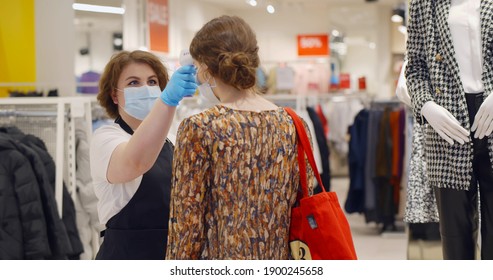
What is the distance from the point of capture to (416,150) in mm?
3480

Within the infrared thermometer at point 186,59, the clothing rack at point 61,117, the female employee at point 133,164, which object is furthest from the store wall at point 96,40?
the infrared thermometer at point 186,59

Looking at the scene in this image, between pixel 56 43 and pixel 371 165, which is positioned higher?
pixel 56 43

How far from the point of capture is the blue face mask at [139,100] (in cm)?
274

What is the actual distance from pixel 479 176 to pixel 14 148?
97.1 inches

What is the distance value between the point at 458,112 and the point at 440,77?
0.12 meters

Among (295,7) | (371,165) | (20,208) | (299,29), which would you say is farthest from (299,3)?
(20,208)

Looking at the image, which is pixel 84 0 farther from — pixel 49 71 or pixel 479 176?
pixel 479 176

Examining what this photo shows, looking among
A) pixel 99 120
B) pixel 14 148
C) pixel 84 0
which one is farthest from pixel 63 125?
pixel 84 0

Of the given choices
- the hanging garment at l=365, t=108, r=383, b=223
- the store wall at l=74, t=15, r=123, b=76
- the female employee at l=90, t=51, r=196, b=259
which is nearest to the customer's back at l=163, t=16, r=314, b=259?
the female employee at l=90, t=51, r=196, b=259

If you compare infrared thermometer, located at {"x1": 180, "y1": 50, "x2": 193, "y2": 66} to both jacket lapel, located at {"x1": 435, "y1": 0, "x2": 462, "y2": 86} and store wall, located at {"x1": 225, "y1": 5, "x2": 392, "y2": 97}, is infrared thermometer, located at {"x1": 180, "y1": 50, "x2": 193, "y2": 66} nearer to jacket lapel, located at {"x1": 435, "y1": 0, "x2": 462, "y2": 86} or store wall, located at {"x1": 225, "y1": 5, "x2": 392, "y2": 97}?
jacket lapel, located at {"x1": 435, "y1": 0, "x2": 462, "y2": 86}

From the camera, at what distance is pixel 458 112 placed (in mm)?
2479

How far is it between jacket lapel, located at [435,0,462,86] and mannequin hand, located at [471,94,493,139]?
13 cm

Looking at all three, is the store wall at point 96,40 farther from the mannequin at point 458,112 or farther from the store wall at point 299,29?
the mannequin at point 458,112

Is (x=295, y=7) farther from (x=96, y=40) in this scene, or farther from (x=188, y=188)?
(x=188, y=188)
